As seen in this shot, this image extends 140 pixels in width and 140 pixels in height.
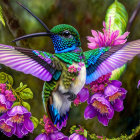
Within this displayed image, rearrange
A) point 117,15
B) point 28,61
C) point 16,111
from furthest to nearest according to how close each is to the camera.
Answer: point 117,15 → point 16,111 → point 28,61

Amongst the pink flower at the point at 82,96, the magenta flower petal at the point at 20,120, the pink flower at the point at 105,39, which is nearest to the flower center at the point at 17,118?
the magenta flower petal at the point at 20,120

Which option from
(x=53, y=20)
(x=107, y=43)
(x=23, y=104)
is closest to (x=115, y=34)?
(x=107, y=43)

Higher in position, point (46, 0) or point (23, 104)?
point (46, 0)

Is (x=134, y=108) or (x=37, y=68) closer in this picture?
(x=37, y=68)

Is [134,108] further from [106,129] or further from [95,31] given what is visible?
[95,31]

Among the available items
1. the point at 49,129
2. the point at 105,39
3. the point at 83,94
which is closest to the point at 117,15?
the point at 105,39

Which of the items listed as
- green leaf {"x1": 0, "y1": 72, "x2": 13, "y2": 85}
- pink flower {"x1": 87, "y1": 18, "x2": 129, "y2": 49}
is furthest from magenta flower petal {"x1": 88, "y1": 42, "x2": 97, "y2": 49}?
green leaf {"x1": 0, "y1": 72, "x2": 13, "y2": 85}

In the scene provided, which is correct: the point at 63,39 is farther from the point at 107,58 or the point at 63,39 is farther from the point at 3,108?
the point at 3,108
